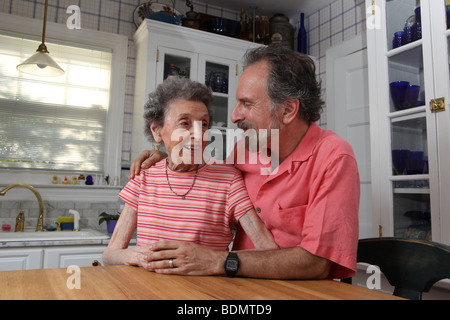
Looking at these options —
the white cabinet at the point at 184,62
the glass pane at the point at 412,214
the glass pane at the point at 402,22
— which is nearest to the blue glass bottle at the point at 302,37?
the white cabinet at the point at 184,62

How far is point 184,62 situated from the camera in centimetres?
295

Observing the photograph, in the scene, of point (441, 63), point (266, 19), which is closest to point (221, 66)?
point (266, 19)

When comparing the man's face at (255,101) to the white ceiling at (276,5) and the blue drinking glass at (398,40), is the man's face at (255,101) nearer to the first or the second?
the blue drinking glass at (398,40)

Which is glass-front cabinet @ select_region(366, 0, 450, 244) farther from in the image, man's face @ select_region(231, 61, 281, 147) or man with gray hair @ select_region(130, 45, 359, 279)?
man's face @ select_region(231, 61, 281, 147)

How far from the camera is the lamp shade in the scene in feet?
7.34

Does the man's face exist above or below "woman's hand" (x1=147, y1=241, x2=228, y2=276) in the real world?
above

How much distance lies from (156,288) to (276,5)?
3.28 metres

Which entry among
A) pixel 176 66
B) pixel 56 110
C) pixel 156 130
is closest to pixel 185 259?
A: pixel 156 130

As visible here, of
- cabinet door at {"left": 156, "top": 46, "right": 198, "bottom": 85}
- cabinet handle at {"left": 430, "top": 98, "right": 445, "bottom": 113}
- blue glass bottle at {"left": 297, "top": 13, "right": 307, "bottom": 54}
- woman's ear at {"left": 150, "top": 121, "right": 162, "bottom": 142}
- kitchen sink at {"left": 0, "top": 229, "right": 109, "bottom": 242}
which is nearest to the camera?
woman's ear at {"left": 150, "top": 121, "right": 162, "bottom": 142}

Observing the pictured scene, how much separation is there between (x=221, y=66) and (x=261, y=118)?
1.92m

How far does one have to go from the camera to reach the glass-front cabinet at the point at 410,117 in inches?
75.7

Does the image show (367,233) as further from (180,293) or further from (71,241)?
(180,293)

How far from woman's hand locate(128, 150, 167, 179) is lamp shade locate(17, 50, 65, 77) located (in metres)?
1.31

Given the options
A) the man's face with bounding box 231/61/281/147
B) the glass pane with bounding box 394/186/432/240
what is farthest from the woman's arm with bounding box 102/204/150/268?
the glass pane with bounding box 394/186/432/240
